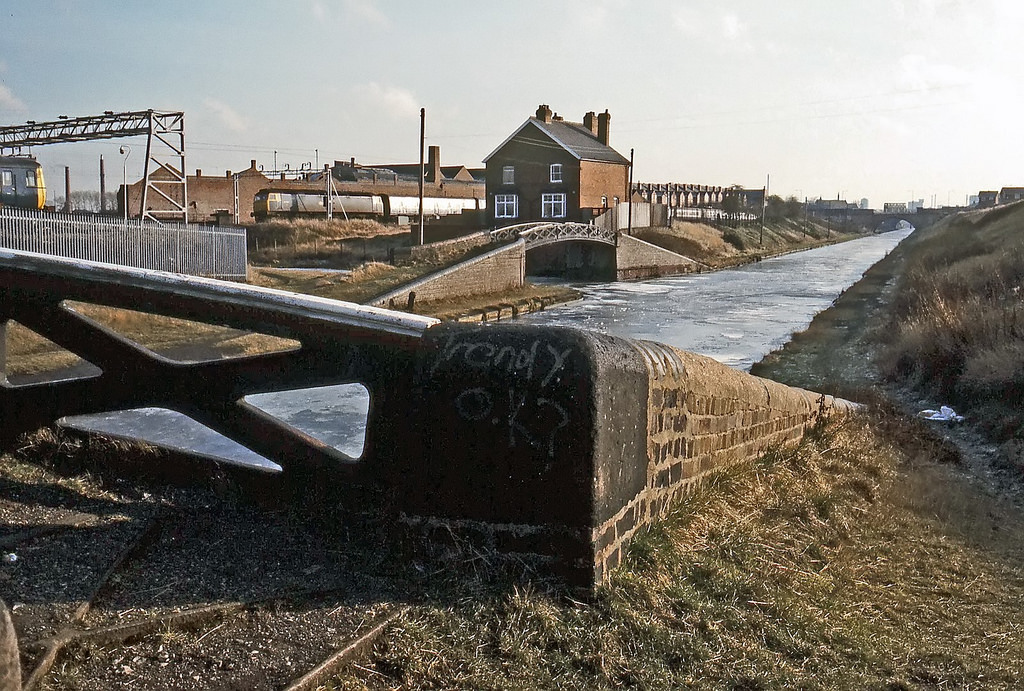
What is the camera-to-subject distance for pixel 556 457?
12.6ft

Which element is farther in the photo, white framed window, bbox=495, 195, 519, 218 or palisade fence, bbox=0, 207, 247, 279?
white framed window, bbox=495, 195, 519, 218

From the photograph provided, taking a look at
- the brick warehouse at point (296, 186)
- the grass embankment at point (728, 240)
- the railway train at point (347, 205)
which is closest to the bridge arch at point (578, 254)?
the grass embankment at point (728, 240)

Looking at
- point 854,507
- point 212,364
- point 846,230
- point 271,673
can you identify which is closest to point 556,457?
point 271,673

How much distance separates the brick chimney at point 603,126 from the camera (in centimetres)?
5778

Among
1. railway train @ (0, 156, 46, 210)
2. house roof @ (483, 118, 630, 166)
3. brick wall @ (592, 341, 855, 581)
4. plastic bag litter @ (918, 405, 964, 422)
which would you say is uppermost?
house roof @ (483, 118, 630, 166)

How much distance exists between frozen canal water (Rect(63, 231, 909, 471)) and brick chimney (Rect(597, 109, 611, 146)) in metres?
12.3

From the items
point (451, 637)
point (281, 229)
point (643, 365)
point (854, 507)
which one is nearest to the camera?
point (451, 637)

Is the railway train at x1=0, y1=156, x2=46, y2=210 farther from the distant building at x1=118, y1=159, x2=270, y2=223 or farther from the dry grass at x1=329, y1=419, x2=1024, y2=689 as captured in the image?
the dry grass at x1=329, y1=419, x2=1024, y2=689

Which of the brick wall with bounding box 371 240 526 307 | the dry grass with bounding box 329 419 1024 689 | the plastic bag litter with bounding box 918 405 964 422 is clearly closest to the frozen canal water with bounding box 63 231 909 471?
the dry grass with bounding box 329 419 1024 689

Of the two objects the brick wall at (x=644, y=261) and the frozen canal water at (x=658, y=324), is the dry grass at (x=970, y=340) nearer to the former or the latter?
the frozen canal water at (x=658, y=324)

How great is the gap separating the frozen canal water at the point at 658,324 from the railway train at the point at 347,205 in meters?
20.4

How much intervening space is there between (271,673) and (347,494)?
1.31 m

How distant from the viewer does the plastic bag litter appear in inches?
506

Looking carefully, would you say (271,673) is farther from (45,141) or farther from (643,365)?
(45,141)
